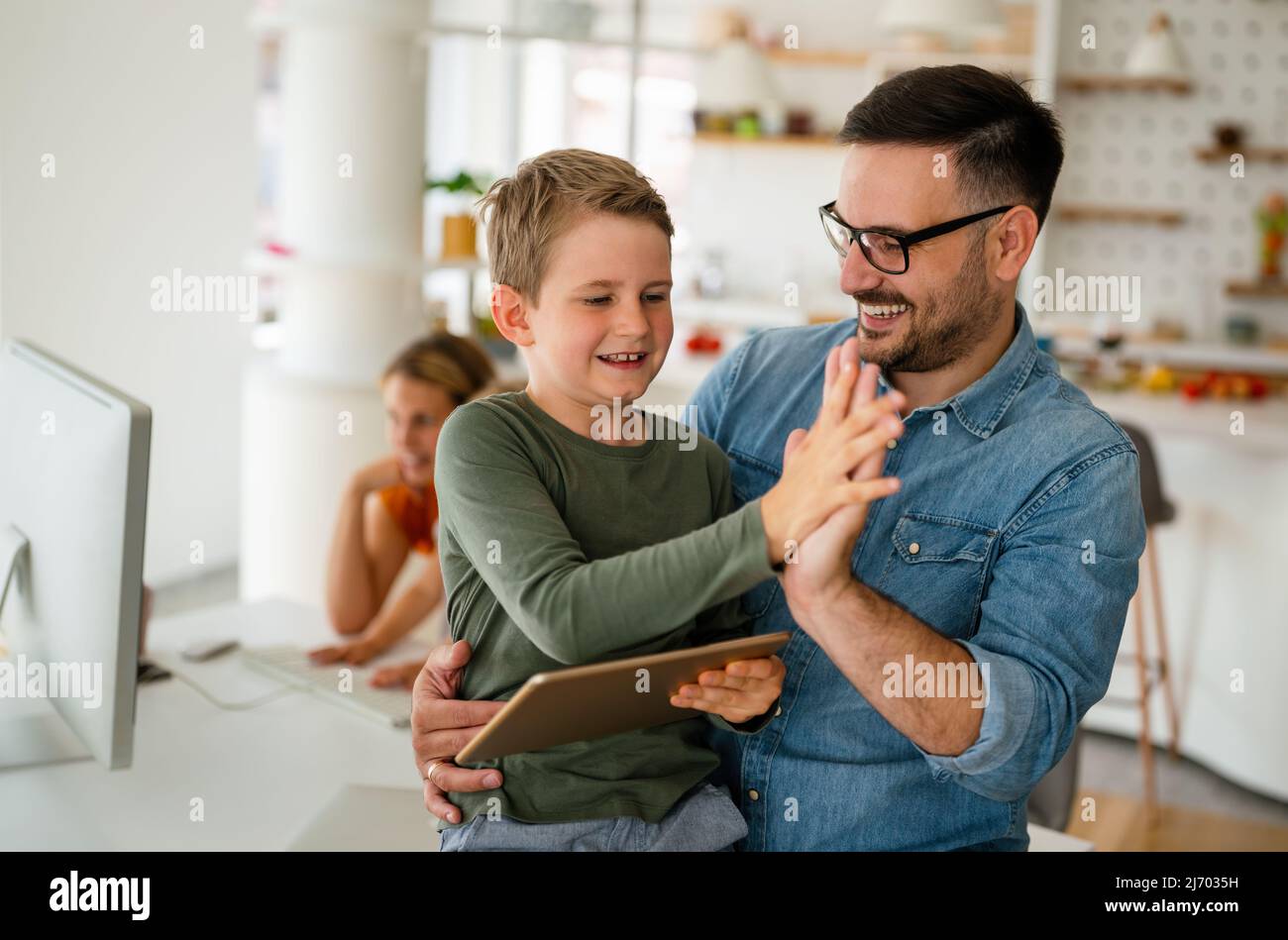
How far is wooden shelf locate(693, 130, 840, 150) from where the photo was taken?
7083 mm

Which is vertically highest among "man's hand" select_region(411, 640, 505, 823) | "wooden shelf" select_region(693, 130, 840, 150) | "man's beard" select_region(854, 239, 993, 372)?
"wooden shelf" select_region(693, 130, 840, 150)

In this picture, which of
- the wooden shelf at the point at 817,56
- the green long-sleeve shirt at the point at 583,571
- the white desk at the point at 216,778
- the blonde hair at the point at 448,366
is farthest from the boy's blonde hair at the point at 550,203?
the wooden shelf at the point at 817,56

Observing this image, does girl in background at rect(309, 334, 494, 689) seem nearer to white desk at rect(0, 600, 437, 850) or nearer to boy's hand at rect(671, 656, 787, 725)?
white desk at rect(0, 600, 437, 850)

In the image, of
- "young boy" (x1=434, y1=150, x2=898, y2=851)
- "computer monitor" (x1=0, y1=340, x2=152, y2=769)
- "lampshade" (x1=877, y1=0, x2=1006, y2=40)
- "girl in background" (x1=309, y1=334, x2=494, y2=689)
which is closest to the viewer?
"young boy" (x1=434, y1=150, x2=898, y2=851)

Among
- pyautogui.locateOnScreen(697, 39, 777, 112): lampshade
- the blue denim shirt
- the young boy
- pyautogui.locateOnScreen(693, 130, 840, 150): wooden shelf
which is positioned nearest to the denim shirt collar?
the blue denim shirt

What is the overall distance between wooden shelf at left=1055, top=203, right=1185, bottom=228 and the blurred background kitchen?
27 millimetres

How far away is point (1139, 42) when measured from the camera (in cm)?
587

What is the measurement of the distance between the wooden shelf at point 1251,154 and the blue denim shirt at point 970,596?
4.82 metres

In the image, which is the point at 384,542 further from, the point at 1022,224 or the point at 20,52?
the point at 20,52

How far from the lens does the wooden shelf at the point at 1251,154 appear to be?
229 inches

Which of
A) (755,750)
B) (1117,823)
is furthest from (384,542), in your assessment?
(1117,823)

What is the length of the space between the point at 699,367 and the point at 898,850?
11.9 ft

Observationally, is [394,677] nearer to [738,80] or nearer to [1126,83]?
[738,80]

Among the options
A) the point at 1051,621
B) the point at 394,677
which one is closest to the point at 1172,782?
the point at 394,677
